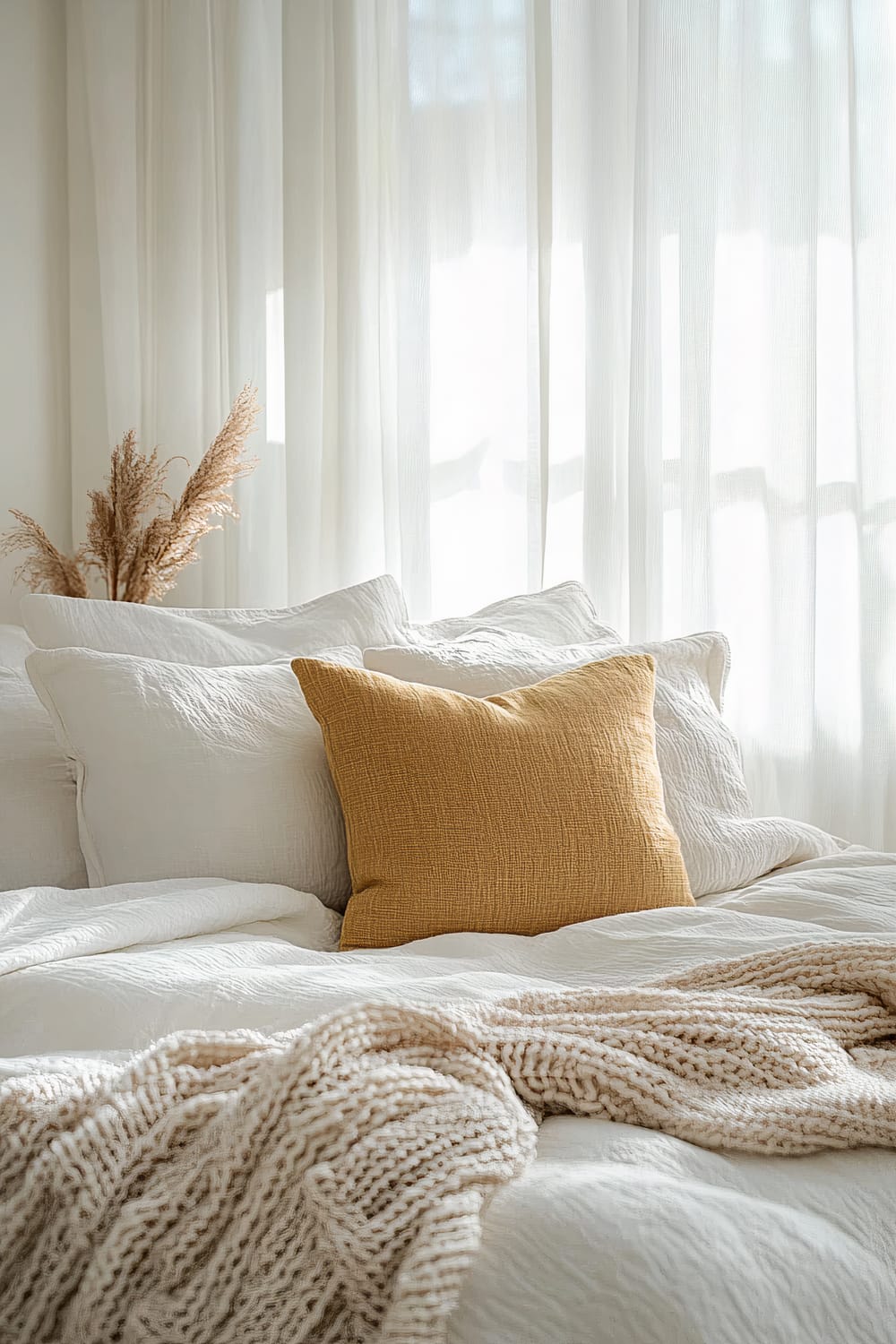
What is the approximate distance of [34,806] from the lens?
162cm

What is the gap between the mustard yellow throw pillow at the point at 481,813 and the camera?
4.79 feet

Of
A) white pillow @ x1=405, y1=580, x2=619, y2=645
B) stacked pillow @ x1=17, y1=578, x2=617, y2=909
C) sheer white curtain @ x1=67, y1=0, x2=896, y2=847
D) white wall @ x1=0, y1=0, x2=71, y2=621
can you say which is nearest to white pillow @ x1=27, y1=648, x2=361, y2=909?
stacked pillow @ x1=17, y1=578, x2=617, y2=909

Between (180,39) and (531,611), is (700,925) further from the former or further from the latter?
(180,39)

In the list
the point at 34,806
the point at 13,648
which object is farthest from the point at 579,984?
the point at 13,648

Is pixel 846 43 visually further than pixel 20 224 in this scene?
No

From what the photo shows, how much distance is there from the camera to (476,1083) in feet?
2.72

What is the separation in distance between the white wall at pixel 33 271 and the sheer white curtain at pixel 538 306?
49mm

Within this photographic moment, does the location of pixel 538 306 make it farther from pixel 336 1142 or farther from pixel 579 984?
pixel 336 1142

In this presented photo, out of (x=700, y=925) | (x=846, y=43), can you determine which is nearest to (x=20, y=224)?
(x=846, y=43)

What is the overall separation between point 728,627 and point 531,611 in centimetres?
60

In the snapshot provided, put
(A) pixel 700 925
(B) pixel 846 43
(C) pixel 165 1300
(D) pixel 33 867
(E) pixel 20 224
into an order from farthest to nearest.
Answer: (E) pixel 20 224 → (B) pixel 846 43 → (D) pixel 33 867 → (A) pixel 700 925 → (C) pixel 165 1300

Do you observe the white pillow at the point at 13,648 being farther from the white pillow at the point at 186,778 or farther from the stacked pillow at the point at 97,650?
the white pillow at the point at 186,778

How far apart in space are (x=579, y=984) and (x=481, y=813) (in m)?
0.28

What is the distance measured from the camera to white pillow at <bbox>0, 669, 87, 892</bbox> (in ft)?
5.23
